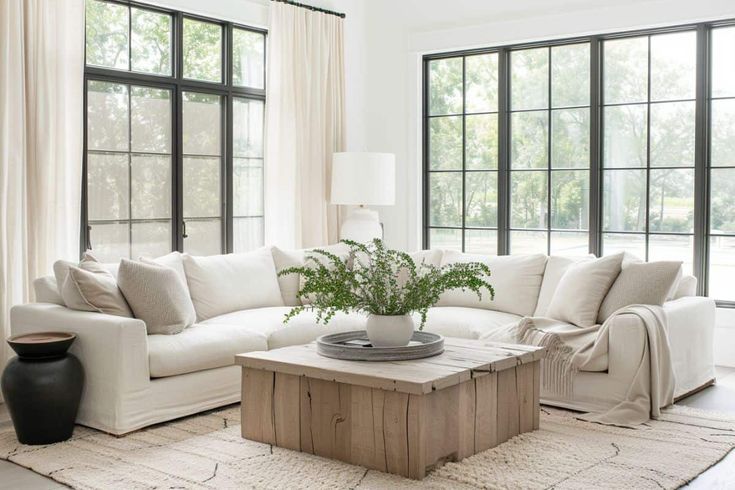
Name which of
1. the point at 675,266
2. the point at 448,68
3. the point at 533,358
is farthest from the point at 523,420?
the point at 448,68

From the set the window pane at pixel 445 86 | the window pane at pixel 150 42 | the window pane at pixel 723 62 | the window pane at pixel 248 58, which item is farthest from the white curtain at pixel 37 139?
the window pane at pixel 723 62

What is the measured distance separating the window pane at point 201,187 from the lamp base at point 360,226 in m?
0.98

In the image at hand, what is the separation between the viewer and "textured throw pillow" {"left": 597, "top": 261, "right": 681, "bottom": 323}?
490 cm

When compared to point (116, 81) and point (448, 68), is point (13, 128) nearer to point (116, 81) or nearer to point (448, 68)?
point (116, 81)

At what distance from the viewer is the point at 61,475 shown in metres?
3.62

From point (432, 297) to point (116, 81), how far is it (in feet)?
9.34

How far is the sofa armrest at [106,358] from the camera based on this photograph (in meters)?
4.21

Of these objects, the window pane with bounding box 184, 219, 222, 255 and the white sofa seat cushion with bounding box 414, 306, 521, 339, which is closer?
the white sofa seat cushion with bounding box 414, 306, 521, 339

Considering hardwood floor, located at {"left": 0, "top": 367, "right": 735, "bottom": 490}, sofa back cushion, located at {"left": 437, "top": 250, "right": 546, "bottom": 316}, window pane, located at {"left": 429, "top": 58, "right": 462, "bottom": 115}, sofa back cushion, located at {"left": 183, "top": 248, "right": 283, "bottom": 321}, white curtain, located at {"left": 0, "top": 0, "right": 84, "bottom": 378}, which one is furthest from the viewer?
window pane, located at {"left": 429, "top": 58, "right": 462, "bottom": 115}

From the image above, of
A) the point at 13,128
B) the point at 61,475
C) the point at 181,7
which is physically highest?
the point at 181,7

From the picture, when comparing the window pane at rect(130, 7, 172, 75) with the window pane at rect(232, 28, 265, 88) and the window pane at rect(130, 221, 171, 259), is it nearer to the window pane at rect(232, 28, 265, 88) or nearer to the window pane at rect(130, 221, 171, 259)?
the window pane at rect(232, 28, 265, 88)

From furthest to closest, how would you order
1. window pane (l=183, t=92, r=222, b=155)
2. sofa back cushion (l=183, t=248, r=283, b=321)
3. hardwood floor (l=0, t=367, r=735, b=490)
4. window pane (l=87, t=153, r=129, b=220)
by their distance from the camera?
window pane (l=183, t=92, r=222, b=155) < window pane (l=87, t=153, r=129, b=220) < sofa back cushion (l=183, t=248, r=283, b=321) < hardwood floor (l=0, t=367, r=735, b=490)

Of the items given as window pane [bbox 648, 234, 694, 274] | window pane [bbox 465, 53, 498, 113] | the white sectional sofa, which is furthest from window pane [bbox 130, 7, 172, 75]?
window pane [bbox 648, 234, 694, 274]

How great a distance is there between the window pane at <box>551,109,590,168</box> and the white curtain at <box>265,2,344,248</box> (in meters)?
1.75
